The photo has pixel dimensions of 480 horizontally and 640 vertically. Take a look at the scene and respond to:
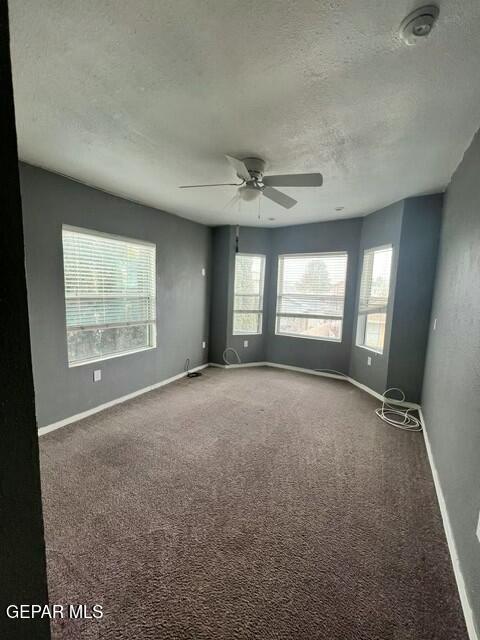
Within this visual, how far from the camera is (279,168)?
2.45 m

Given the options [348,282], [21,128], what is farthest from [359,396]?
[21,128]

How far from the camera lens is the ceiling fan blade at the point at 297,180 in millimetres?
2061

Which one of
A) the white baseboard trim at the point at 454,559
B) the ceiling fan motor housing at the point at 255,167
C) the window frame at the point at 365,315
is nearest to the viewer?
the white baseboard trim at the point at 454,559

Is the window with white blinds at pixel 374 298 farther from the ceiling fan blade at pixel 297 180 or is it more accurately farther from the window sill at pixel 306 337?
the ceiling fan blade at pixel 297 180

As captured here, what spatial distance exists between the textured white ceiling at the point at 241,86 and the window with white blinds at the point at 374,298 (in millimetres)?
1416

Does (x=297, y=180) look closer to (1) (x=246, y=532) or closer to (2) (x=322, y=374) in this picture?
(1) (x=246, y=532)

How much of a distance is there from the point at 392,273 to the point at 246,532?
10.8 feet

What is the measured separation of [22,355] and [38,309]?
2.51 meters

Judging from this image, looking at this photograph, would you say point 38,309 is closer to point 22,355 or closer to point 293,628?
point 22,355

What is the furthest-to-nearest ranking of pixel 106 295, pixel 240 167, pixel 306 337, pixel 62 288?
pixel 306 337 → pixel 106 295 → pixel 62 288 → pixel 240 167

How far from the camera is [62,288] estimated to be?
2.74m

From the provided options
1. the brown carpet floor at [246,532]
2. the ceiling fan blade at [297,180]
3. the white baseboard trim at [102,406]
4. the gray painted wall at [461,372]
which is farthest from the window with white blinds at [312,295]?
the ceiling fan blade at [297,180]

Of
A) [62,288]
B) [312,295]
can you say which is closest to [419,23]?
[62,288]

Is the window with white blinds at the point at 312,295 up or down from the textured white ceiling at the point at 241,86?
down
